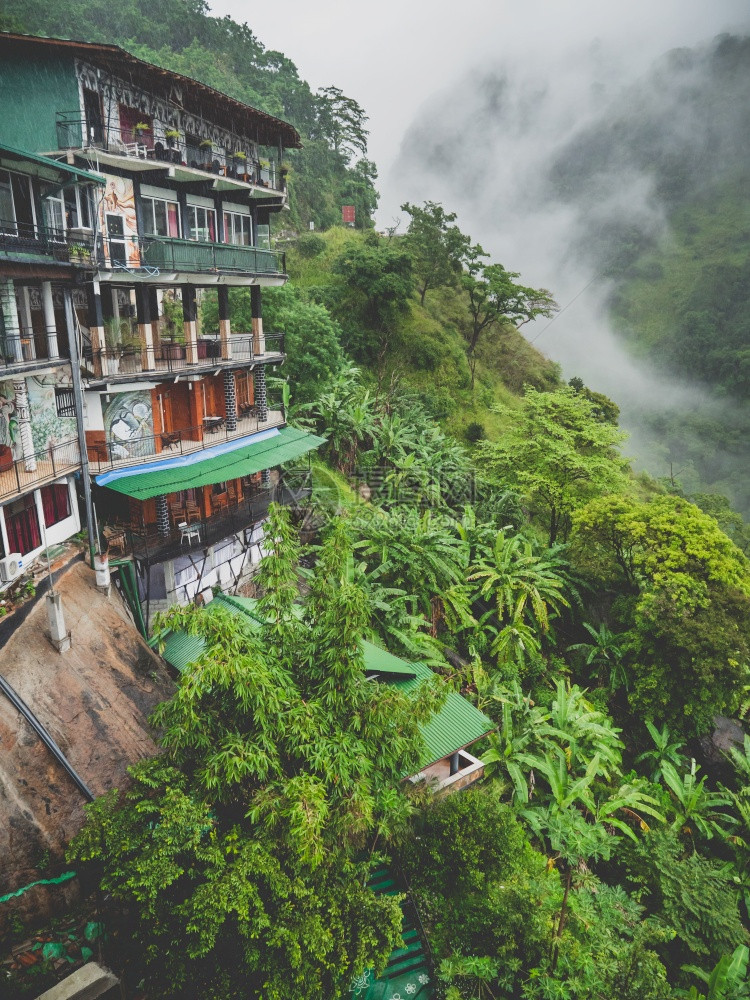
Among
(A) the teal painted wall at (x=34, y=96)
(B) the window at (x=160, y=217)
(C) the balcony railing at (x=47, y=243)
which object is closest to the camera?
(C) the balcony railing at (x=47, y=243)

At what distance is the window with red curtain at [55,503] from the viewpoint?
55.7ft

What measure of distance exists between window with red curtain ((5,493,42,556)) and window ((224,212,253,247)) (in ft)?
42.5

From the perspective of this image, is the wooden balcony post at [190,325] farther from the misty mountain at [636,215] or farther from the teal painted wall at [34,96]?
the misty mountain at [636,215]

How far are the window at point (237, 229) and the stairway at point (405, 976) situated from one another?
22.3m

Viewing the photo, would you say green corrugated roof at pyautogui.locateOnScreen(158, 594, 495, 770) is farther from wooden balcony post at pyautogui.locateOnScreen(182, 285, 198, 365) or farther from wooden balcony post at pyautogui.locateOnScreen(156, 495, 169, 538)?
wooden balcony post at pyautogui.locateOnScreen(182, 285, 198, 365)

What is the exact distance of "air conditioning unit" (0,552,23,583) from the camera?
1500 centimetres

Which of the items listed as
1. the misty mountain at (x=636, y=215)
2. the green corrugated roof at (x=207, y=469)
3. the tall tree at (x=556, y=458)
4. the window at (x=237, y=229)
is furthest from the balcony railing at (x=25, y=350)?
the misty mountain at (x=636, y=215)

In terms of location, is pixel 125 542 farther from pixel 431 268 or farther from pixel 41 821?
pixel 431 268

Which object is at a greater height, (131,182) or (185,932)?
(131,182)

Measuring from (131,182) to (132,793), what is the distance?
1735 cm

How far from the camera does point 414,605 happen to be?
877 inches

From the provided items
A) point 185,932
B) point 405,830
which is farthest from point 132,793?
point 405,830

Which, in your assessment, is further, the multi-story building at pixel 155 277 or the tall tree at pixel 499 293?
the tall tree at pixel 499 293

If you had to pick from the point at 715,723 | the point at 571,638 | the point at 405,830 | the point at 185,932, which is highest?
the point at 185,932
